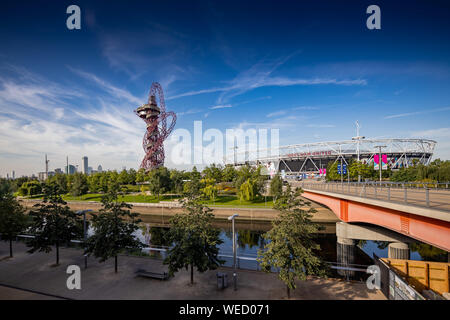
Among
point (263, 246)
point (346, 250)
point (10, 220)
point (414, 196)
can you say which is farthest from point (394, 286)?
point (10, 220)

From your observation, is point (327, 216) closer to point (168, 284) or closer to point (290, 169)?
point (168, 284)

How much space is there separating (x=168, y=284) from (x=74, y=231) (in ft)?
25.0

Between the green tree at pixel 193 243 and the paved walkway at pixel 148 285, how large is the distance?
0.98 m

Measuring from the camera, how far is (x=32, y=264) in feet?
45.0

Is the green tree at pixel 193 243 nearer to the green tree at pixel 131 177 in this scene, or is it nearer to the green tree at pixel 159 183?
the green tree at pixel 159 183

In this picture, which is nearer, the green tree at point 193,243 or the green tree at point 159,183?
the green tree at point 193,243

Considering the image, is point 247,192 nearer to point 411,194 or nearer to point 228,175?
point 228,175

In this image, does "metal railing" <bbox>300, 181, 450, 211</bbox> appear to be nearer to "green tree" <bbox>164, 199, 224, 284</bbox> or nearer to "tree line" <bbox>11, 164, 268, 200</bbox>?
"green tree" <bbox>164, 199, 224, 284</bbox>

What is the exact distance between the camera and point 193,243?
400 inches

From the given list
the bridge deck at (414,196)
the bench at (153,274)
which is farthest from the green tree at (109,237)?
the bridge deck at (414,196)

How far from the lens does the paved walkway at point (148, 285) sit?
9.71 m

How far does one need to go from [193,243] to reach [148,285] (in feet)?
10.9

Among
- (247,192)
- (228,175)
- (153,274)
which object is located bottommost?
(153,274)
